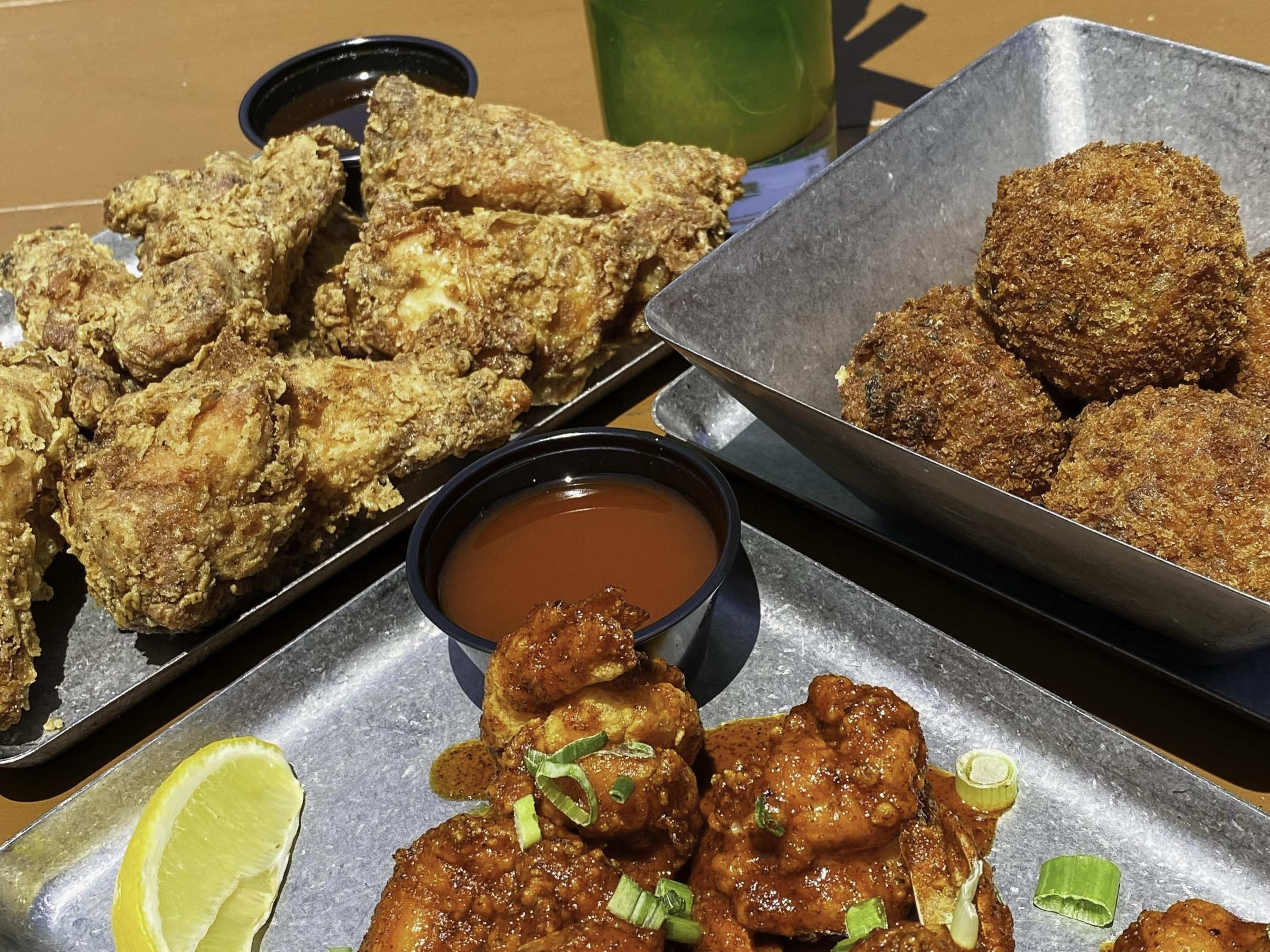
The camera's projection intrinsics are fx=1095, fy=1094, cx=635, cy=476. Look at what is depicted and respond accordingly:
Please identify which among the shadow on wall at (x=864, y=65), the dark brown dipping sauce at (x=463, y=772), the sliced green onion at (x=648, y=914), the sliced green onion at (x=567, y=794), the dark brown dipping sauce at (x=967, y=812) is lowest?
the dark brown dipping sauce at (x=463, y=772)

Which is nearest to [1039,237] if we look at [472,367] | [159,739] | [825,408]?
[825,408]

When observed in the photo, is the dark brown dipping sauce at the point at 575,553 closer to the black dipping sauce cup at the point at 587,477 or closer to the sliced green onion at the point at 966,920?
the black dipping sauce cup at the point at 587,477

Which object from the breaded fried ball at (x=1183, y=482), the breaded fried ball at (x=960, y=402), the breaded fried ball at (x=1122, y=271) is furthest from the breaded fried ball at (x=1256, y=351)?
the breaded fried ball at (x=960, y=402)

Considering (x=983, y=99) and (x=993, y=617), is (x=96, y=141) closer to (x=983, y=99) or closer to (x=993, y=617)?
(x=983, y=99)

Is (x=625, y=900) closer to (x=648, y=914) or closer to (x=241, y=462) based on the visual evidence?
(x=648, y=914)

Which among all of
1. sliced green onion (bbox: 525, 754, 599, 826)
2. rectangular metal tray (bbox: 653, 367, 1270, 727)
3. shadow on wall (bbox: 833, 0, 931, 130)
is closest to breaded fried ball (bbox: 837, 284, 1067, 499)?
rectangular metal tray (bbox: 653, 367, 1270, 727)

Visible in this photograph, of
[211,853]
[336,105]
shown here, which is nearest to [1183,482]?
[211,853]
